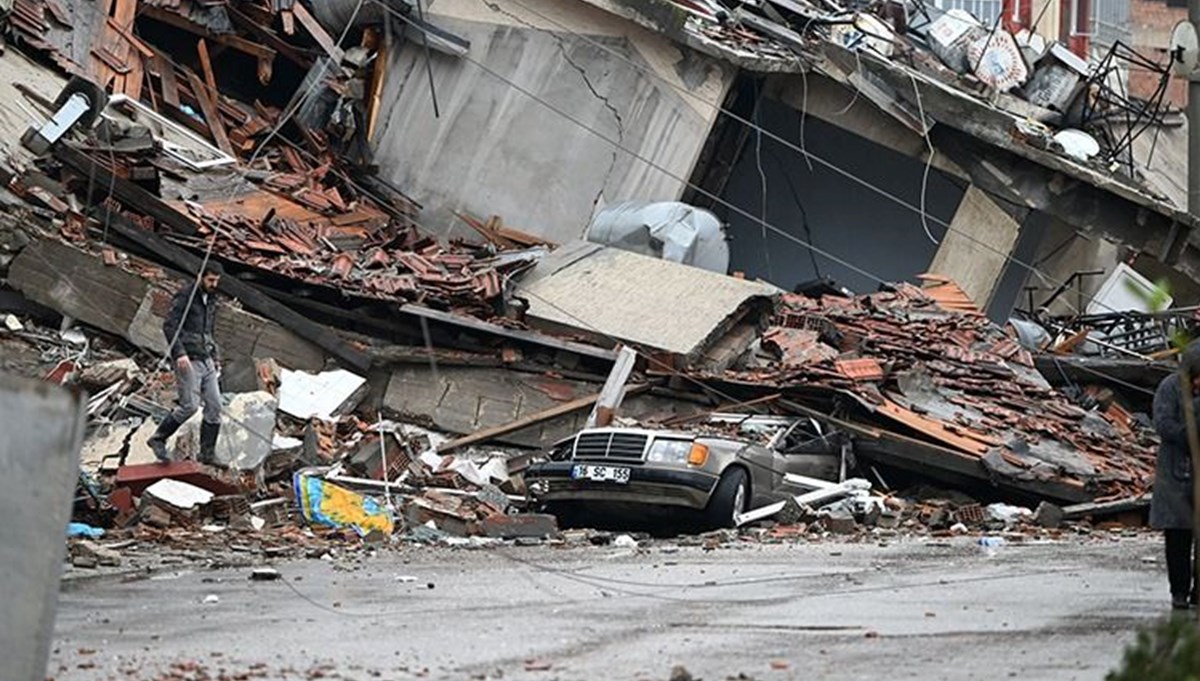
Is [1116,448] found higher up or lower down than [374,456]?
higher up

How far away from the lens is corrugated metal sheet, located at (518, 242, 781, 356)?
2267cm

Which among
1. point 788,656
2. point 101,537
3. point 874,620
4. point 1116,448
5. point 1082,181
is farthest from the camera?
point 1082,181

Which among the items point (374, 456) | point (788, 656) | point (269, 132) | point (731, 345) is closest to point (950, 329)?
point (731, 345)

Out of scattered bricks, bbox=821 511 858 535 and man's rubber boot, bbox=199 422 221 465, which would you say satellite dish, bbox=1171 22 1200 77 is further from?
man's rubber boot, bbox=199 422 221 465

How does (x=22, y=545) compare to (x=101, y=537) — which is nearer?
(x=22, y=545)

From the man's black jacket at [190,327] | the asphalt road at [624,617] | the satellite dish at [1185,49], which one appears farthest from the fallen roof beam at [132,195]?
the satellite dish at [1185,49]

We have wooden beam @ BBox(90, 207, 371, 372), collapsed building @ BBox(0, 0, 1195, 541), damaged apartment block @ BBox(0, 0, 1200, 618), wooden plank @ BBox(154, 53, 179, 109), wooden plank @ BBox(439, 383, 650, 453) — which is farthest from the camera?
wooden plank @ BBox(154, 53, 179, 109)

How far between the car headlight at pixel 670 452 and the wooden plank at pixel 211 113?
11.5m

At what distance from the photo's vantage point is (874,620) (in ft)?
35.3

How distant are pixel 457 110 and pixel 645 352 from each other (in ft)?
26.9

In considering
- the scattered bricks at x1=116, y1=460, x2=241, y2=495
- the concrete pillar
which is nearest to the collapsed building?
the scattered bricks at x1=116, y1=460, x2=241, y2=495

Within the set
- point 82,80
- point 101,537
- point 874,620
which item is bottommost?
point 101,537

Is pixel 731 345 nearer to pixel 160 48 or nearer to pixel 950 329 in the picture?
pixel 950 329

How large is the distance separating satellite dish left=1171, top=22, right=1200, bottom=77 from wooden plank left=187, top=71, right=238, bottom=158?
12759 mm
